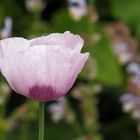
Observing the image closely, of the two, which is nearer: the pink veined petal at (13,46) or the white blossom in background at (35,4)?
the pink veined petal at (13,46)

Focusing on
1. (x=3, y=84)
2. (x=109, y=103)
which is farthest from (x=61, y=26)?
(x=3, y=84)

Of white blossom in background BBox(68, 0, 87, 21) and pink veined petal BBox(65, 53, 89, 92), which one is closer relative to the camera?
pink veined petal BBox(65, 53, 89, 92)

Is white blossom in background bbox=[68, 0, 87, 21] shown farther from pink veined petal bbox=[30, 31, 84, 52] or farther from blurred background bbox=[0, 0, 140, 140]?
pink veined petal bbox=[30, 31, 84, 52]

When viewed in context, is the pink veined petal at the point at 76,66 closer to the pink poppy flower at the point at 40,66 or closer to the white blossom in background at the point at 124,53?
the pink poppy flower at the point at 40,66

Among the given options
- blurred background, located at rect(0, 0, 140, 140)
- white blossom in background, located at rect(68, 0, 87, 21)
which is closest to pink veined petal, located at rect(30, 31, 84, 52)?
white blossom in background, located at rect(68, 0, 87, 21)

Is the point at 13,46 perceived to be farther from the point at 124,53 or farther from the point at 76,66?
the point at 124,53

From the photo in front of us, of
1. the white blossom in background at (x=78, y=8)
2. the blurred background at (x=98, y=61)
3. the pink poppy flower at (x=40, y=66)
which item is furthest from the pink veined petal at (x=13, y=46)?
the blurred background at (x=98, y=61)

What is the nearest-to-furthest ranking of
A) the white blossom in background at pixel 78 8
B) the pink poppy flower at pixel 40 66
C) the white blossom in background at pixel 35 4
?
the pink poppy flower at pixel 40 66 < the white blossom in background at pixel 78 8 < the white blossom in background at pixel 35 4

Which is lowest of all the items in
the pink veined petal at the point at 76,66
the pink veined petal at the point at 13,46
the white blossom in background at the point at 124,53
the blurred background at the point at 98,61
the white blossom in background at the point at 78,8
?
the blurred background at the point at 98,61
